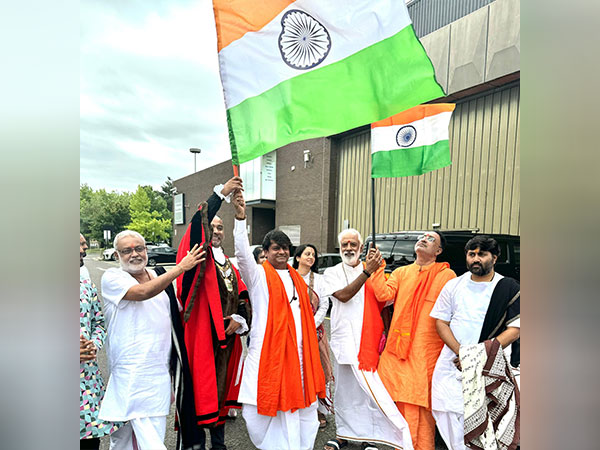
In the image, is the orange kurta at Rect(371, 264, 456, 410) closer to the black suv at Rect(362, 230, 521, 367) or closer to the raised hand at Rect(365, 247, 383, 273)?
the raised hand at Rect(365, 247, 383, 273)

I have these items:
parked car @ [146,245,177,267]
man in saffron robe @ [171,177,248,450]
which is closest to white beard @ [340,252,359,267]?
man in saffron robe @ [171,177,248,450]

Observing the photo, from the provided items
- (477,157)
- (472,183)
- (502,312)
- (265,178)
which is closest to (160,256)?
(265,178)

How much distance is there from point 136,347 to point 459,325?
2.28 metres

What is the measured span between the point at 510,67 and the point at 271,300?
34.0ft

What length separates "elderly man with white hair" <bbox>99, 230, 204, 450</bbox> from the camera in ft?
7.36

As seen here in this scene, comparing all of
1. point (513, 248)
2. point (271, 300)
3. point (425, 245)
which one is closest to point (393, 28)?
point (425, 245)

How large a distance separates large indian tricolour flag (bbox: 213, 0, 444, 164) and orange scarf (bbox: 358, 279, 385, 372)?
1.53 meters

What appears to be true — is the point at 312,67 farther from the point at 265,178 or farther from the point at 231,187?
the point at 265,178

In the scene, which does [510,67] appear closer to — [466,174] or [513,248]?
[466,174]

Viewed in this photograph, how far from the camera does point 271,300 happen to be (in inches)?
111

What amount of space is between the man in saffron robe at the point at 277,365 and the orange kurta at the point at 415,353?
60 centimetres

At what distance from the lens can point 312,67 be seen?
8.91 ft
